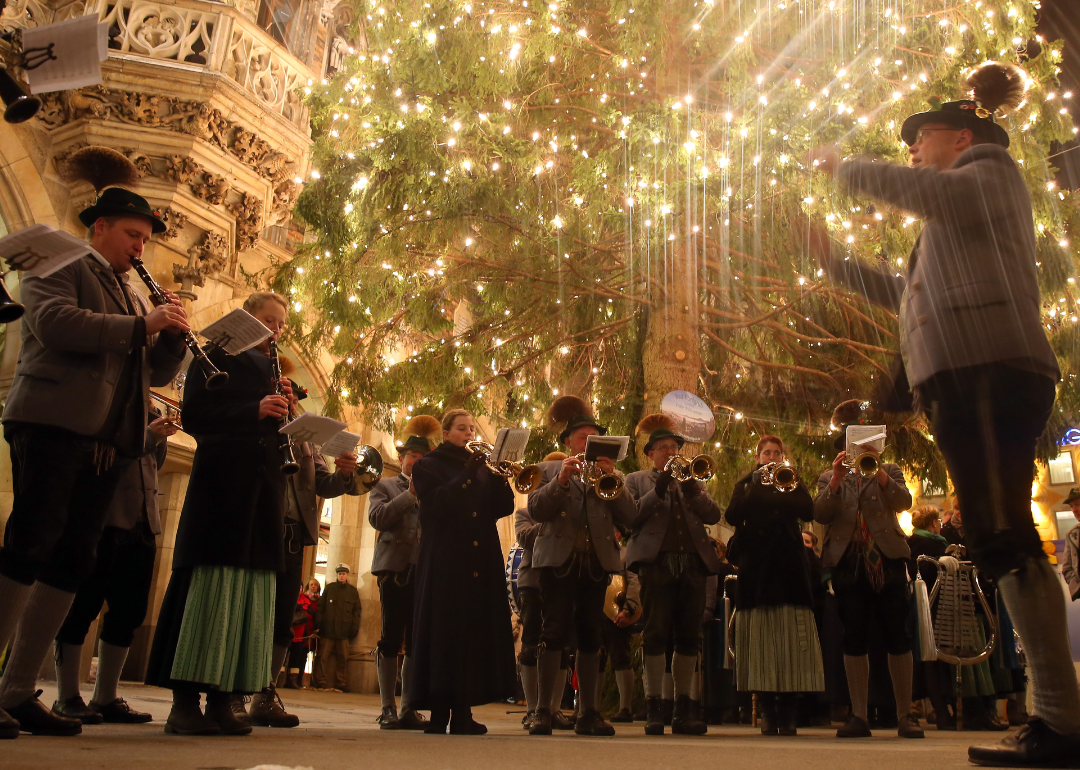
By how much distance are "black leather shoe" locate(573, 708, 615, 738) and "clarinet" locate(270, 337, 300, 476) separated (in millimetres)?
2237

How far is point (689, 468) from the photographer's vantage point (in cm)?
571

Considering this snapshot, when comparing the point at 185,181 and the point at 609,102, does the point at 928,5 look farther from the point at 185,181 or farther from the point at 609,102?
the point at 185,181

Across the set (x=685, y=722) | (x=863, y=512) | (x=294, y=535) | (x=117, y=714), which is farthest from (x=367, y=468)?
(x=863, y=512)

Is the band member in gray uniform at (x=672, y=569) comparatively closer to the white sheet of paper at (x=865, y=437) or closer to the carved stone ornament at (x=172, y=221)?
the white sheet of paper at (x=865, y=437)

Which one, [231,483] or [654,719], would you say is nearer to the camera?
[231,483]

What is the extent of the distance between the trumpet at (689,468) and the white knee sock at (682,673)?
110 centimetres

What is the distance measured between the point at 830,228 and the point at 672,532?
15.2 ft

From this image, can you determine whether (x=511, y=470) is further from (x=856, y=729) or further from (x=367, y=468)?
(x=856, y=729)

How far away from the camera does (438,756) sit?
2932 millimetres

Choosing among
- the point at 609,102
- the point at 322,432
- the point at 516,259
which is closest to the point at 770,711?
the point at 322,432

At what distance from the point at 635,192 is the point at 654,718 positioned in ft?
15.9

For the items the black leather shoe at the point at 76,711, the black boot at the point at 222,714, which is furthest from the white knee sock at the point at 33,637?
the black leather shoe at the point at 76,711

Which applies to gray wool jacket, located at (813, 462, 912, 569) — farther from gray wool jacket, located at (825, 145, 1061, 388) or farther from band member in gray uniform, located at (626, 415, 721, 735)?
gray wool jacket, located at (825, 145, 1061, 388)

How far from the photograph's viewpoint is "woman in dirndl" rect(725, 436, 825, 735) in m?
5.70
